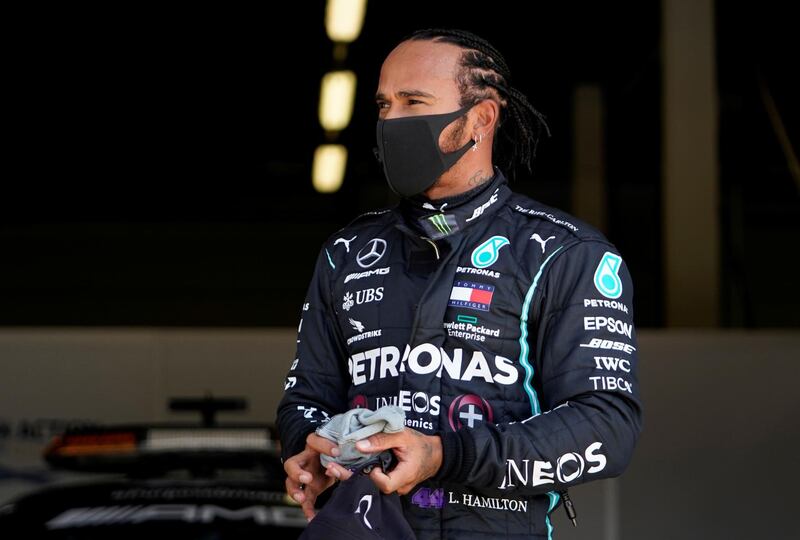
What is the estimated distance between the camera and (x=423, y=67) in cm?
208

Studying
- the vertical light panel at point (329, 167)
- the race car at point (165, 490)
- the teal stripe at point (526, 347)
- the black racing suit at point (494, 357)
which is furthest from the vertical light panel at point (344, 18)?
the teal stripe at point (526, 347)

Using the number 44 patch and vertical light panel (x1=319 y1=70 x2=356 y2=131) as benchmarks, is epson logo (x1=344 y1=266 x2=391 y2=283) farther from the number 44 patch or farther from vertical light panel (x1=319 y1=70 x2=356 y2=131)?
vertical light panel (x1=319 y1=70 x2=356 y2=131)

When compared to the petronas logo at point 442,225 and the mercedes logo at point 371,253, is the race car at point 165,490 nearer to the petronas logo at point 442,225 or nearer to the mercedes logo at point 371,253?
the mercedes logo at point 371,253

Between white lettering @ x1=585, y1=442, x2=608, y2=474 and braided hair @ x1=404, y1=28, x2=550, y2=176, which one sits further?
braided hair @ x1=404, y1=28, x2=550, y2=176

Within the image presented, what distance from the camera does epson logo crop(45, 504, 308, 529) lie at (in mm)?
3445

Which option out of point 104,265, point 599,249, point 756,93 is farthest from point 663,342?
point 104,265

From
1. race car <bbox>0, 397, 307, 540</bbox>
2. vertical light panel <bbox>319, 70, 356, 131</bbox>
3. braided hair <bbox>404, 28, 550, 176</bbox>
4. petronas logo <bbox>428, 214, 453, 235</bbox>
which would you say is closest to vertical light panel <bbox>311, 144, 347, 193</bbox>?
vertical light panel <bbox>319, 70, 356, 131</bbox>

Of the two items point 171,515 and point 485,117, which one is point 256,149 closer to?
point 171,515

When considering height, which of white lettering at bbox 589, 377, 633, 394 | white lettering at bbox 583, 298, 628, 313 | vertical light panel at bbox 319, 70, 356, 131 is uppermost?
vertical light panel at bbox 319, 70, 356, 131

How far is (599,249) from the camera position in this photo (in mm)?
2035

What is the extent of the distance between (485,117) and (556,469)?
1.91 feet

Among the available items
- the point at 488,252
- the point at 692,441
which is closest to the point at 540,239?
the point at 488,252

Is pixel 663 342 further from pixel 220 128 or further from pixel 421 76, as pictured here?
pixel 220 128

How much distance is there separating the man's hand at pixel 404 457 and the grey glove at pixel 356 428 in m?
0.01
